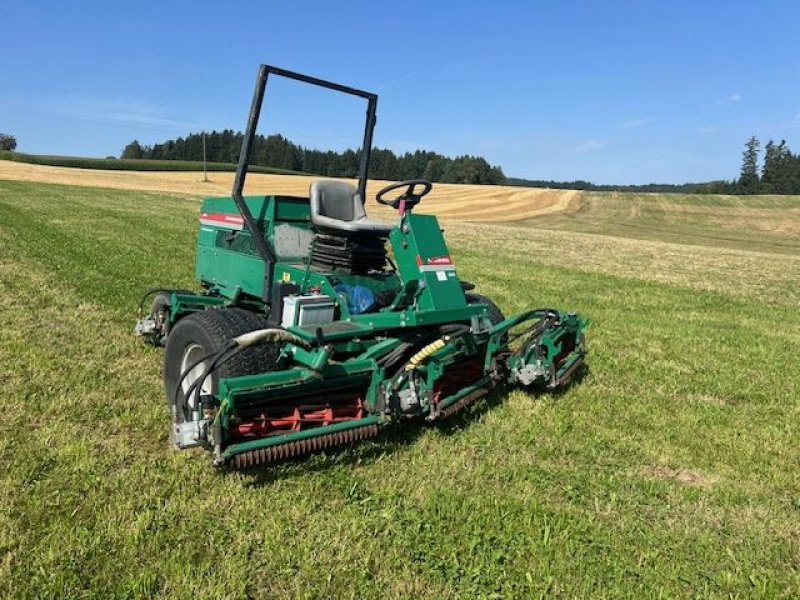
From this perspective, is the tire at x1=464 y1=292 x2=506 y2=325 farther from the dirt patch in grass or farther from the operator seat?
the dirt patch in grass

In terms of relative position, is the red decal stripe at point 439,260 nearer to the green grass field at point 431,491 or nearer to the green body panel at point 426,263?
the green body panel at point 426,263

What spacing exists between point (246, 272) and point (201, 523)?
8.69 feet

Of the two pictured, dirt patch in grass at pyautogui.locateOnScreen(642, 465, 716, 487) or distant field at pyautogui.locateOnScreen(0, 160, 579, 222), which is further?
distant field at pyautogui.locateOnScreen(0, 160, 579, 222)

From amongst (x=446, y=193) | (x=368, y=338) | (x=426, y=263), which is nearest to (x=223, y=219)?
(x=368, y=338)

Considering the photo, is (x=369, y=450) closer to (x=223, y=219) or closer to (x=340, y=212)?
(x=340, y=212)

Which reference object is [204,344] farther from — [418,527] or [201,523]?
[418,527]

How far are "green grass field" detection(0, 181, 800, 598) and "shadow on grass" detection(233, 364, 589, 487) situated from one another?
0.7 inches

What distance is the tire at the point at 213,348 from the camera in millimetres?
4105

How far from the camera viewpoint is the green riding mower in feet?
12.1

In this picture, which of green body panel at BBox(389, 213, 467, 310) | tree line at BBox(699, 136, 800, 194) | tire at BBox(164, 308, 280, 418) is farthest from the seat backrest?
tree line at BBox(699, 136, 800, 194)

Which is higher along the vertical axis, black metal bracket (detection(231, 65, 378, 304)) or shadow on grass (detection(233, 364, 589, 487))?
black metal bracket (detection(231, 65, 378, 304))

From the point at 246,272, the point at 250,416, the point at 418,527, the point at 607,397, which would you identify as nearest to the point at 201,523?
the point at 250,416

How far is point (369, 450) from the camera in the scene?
409 cm

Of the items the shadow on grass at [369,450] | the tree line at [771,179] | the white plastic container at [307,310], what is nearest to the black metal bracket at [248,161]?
the white plastic container at [307,310]
